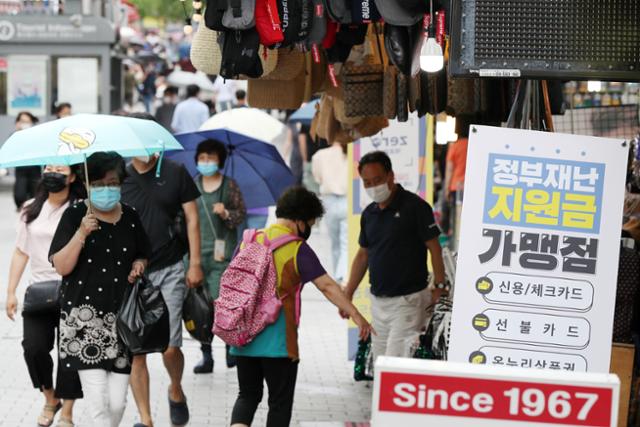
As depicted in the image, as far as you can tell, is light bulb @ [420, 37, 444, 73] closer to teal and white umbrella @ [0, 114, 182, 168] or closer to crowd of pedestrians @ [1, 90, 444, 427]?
crowd of pedestrians @ [1, 90, 444, 427]

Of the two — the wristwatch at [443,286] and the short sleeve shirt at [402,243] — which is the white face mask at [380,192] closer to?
the short sleeve shirt at [402,243]

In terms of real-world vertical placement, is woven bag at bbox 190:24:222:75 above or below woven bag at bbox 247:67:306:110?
above

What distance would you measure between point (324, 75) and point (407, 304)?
1.66 metres

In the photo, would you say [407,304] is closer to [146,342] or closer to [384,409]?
[146,342]

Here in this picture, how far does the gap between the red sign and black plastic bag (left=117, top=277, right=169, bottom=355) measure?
11.7 feet

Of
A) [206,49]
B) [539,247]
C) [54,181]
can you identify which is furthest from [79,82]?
[539,247]

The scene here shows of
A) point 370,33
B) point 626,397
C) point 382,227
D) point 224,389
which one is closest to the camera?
point 626,397

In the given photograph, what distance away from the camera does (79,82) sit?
23.5 metres

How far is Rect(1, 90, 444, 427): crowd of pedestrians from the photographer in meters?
7.13

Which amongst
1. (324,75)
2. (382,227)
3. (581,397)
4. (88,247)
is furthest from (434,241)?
(581,397)

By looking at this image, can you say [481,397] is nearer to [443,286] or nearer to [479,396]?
[479,396]

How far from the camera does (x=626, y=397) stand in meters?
7.12

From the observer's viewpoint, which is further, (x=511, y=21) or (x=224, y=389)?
(x=224, y=389)

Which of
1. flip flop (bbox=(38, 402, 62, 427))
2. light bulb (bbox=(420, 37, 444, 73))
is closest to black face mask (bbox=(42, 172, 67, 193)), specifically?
flip flop (bbox=(38, 402, 62, 427))
